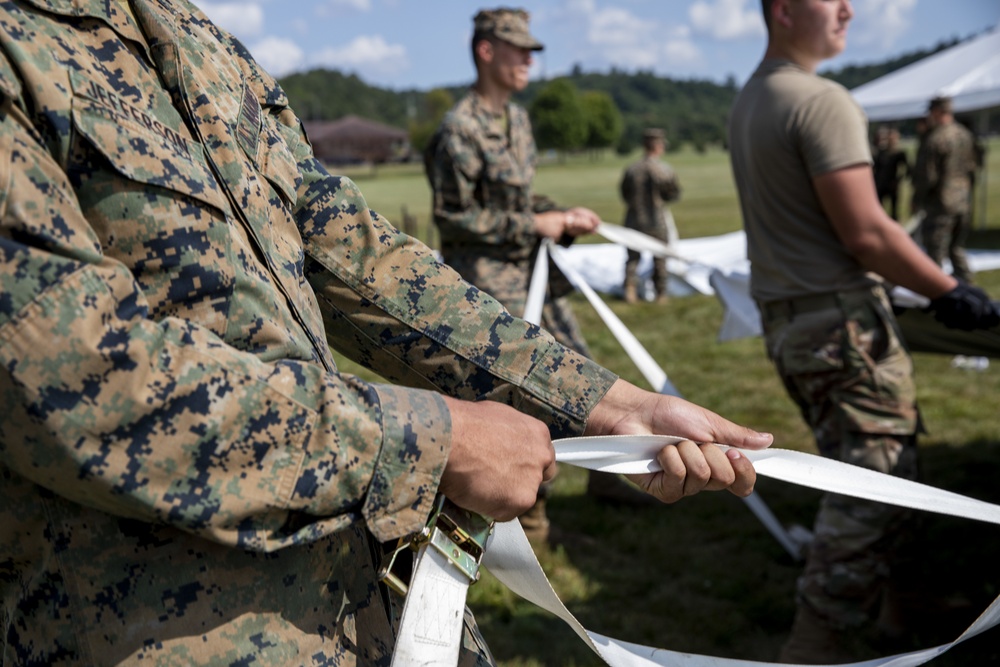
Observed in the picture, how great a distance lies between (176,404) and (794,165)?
270cm

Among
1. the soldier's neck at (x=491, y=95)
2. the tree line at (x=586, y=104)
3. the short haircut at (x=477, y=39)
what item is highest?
the short haircut at (x=477, y=39)

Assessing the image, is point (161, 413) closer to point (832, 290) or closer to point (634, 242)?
point (832, 290)

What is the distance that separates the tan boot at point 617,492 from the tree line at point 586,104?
50455 millimetres

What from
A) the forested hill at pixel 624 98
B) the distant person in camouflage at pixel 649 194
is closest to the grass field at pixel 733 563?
the distant person in camouflage at pixel 649 194

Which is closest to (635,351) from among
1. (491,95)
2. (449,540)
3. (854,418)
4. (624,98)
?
(854,418)

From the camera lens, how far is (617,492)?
5.35 meters

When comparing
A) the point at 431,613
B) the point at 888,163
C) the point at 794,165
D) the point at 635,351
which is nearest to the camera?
the point at 431,613

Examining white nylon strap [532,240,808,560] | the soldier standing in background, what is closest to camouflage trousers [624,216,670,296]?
the soldier standing in background

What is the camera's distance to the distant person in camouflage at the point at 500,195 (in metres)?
4.89

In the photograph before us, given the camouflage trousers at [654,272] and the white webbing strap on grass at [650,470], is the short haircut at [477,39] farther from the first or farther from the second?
the camouflage trousers at [654,272]

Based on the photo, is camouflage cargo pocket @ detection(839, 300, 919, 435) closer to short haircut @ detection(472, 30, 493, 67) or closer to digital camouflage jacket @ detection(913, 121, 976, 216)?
short haircut @ detection(472, 30, 493, 67)

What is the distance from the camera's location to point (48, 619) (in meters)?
1.18

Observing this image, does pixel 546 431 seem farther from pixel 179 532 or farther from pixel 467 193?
pixel 467 193

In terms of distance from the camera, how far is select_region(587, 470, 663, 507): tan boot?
5309 millimetres
